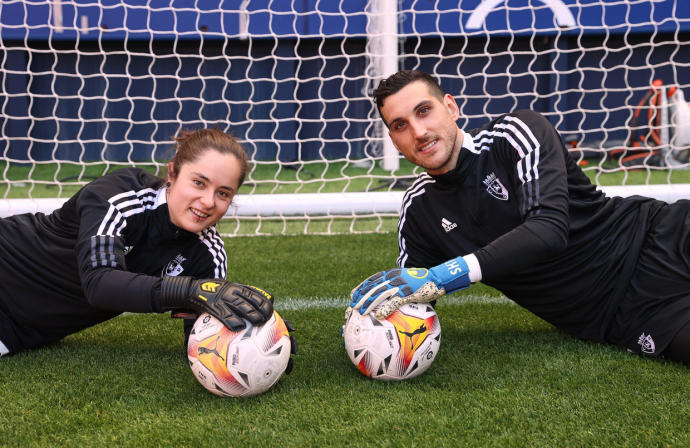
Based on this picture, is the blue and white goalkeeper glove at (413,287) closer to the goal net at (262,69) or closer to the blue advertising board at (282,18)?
the goal net at (262,69)

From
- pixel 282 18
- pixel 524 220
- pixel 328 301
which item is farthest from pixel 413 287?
pixel 282 18

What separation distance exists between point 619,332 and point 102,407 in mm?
2113

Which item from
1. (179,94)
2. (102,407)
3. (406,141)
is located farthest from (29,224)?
(179,94)

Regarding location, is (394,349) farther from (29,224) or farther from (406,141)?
(29,224)

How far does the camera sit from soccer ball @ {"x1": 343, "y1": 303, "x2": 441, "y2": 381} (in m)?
2.36

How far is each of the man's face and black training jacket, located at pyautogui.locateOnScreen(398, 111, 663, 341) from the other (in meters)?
0.08

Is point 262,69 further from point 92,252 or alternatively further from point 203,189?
point 92,252

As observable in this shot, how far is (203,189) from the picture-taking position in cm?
244

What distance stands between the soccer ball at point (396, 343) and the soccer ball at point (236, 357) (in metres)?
0.31

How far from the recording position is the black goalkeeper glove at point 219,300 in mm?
2230

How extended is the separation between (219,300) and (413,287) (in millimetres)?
718

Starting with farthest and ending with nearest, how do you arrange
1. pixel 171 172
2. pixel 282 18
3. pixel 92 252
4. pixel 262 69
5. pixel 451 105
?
pixel 262 69 < pixel 282 18 < pixel 451 105 < pixel 171 172 < pixel 92 252

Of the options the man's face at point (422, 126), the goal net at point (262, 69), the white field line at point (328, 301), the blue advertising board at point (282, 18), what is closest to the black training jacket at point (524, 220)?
the man's face at point (422, 126)

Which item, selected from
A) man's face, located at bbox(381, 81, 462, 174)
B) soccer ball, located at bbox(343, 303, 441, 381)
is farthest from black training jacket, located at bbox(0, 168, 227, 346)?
man's face, located at bbox(381, 81, 462, 174)
